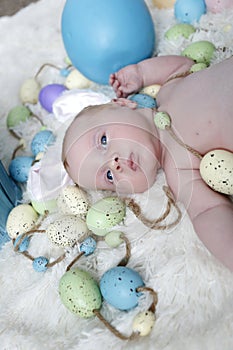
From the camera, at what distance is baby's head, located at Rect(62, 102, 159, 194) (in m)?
1.04

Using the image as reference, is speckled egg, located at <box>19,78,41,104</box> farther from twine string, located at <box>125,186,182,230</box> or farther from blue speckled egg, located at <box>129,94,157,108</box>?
twine string, located at <box>125,186,182,230</box>

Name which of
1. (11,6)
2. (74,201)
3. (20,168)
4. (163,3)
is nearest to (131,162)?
(74,201)

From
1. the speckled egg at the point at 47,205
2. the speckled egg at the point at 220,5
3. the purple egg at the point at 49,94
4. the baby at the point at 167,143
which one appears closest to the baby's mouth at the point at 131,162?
the baby at the point at 167,143

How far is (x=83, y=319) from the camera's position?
0.99m

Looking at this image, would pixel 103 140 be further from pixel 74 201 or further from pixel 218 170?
pixel 218 170

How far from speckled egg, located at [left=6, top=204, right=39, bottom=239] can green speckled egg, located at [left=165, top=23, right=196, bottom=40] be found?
0.60 m

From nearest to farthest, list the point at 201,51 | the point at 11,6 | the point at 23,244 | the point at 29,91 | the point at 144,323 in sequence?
the point at 144,323 → the point at 23,244 → the point at 201,51 → the point at 29,91 → the point at 11,6

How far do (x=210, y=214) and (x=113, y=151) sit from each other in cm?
24

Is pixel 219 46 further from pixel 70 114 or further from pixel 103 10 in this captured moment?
pixel 70 114

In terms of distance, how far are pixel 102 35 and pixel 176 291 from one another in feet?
2.27

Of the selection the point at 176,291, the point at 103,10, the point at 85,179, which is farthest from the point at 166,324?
the point at 103,10

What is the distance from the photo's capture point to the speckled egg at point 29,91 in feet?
4.91

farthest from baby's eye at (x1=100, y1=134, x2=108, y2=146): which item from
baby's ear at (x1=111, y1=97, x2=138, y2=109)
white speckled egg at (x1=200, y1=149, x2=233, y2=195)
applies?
white speckled egg at (x1=200, y1=149, x2=233, y2=195)

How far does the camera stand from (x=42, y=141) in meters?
1.32
